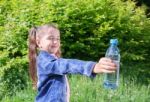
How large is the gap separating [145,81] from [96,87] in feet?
7.77

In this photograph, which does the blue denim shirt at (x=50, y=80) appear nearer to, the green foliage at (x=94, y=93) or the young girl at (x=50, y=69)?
the young girl at (x=50, y=69)

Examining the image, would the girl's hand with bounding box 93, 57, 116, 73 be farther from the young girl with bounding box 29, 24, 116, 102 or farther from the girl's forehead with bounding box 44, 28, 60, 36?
the girl's forehead with bounding box 44, 28, 60, 36

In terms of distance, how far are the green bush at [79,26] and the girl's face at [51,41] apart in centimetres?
431

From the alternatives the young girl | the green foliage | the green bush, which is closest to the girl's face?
the young girl

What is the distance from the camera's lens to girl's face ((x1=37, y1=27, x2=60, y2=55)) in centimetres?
444

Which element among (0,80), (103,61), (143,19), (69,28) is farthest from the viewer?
(143,19)

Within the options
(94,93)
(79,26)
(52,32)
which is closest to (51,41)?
(52,32)

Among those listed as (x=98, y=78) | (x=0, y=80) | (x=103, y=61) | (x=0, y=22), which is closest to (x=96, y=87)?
(x=98, y=78)

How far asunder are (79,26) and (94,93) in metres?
2.62

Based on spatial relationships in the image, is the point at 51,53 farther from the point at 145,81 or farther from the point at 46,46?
the point at 145,81

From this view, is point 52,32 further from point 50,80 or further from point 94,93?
point 94,93

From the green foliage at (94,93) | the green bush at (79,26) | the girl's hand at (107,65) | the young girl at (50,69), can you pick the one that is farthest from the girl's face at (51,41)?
the green bush at (79,26)

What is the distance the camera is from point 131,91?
802 cm

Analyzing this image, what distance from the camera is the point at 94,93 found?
7688mm
